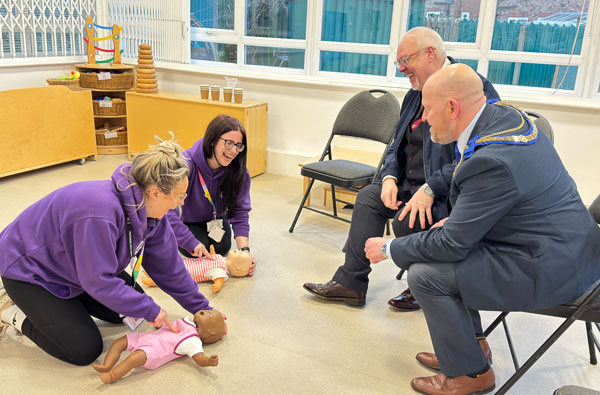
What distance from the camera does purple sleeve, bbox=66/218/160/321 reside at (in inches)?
71.6

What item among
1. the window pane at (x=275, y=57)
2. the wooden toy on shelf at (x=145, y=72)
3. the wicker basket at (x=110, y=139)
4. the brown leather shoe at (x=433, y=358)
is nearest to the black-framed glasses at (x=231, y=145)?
the brown leather shoe at (x=433, y=358)

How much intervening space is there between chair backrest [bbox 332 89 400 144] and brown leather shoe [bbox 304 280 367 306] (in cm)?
117

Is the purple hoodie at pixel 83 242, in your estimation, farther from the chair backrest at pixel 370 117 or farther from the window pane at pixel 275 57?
the window pane at pixel 275 57

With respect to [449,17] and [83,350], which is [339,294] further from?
[449,17]

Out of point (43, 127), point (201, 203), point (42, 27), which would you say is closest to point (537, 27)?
point (201, 203)

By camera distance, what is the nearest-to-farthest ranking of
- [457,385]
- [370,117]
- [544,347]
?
[544,347], [457,385], [370,117]

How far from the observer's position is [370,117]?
11.8 feet

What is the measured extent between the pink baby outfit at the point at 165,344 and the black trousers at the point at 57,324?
0.56 feet

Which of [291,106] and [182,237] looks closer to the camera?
[182,237]

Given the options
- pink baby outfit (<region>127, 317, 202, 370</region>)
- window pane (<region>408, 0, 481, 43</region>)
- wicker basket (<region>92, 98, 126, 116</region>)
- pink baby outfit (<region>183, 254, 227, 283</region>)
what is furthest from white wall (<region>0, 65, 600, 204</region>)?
pink baby outfit (<region>127, 317, 202, 370</region>)

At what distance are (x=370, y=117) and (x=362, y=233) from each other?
1211 mm

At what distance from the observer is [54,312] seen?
2029mm

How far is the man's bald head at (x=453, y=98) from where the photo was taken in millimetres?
1852

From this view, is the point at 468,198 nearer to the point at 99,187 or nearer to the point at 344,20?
the point at 99,187
